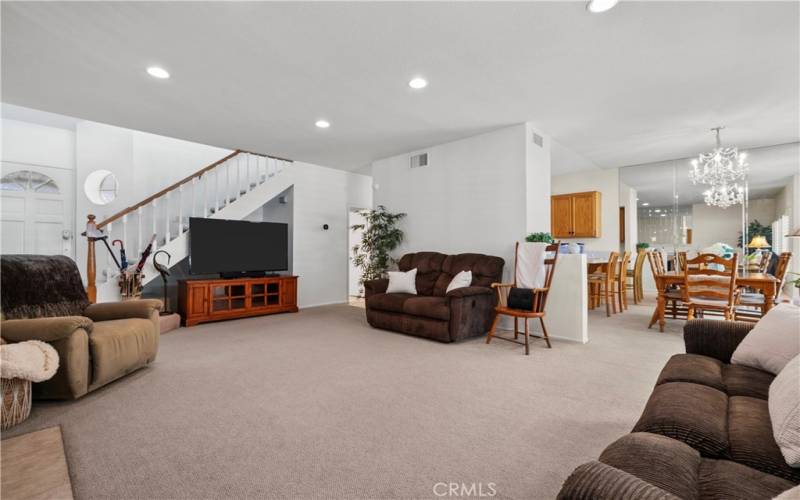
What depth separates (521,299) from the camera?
405cm

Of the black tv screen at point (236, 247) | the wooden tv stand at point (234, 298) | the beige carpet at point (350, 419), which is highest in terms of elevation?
the black tv screen at point (236, 247)

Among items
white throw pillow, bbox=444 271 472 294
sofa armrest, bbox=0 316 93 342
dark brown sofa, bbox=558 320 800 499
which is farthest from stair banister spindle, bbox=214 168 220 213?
dark brown sofa, bbox=558 320 800 499

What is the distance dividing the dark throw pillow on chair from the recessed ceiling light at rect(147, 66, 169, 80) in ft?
13.0

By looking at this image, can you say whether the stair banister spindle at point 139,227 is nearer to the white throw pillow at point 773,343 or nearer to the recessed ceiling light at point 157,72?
the recessed ceiling light at point 157,72

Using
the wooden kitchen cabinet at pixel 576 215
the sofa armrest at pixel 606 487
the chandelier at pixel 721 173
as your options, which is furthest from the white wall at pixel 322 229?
the sofa armrest at pixel 606 487

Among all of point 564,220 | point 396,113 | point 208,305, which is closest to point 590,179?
point 564,220

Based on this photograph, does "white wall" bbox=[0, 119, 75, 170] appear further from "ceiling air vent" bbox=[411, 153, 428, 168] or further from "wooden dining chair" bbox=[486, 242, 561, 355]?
"wooden dining chair" bbox=[486, 242, 561, 355]

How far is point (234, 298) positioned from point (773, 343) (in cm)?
571

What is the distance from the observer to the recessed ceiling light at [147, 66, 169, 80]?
3152 mm

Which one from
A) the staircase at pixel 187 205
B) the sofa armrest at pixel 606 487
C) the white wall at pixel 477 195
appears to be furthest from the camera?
the staircase at pixel 187 205

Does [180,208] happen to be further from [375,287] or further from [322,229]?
[375,287]

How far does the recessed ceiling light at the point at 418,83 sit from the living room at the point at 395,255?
0.03 m

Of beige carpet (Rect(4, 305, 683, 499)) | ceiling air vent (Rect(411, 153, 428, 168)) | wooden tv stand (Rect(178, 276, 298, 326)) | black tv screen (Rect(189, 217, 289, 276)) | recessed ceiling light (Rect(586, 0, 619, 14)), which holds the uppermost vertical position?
recessed ceiling light (Rect(586, 0, 619, 14))

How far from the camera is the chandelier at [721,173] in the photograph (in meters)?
4.97
